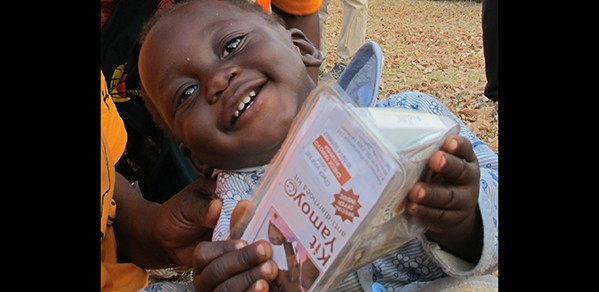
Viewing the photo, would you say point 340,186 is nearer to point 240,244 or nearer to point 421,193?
point 421,193

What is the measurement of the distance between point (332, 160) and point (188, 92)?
60cm

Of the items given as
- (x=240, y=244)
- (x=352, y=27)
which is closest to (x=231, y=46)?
(x=240, y=244)

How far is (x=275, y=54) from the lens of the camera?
132cm

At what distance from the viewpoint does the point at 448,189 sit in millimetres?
908

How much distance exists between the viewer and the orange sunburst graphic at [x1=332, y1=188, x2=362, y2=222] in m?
0.79

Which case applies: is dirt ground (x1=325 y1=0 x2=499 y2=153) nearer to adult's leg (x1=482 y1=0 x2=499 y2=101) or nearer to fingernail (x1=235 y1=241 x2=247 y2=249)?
adult's leg (x1=482 y1=0 x2=499 y2=101)

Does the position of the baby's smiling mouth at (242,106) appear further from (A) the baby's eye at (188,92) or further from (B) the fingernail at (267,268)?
(B) the fingernail at (267,268)

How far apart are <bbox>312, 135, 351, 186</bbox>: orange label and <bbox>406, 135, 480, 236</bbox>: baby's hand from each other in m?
0.10

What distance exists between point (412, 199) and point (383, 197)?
0.09 meters
